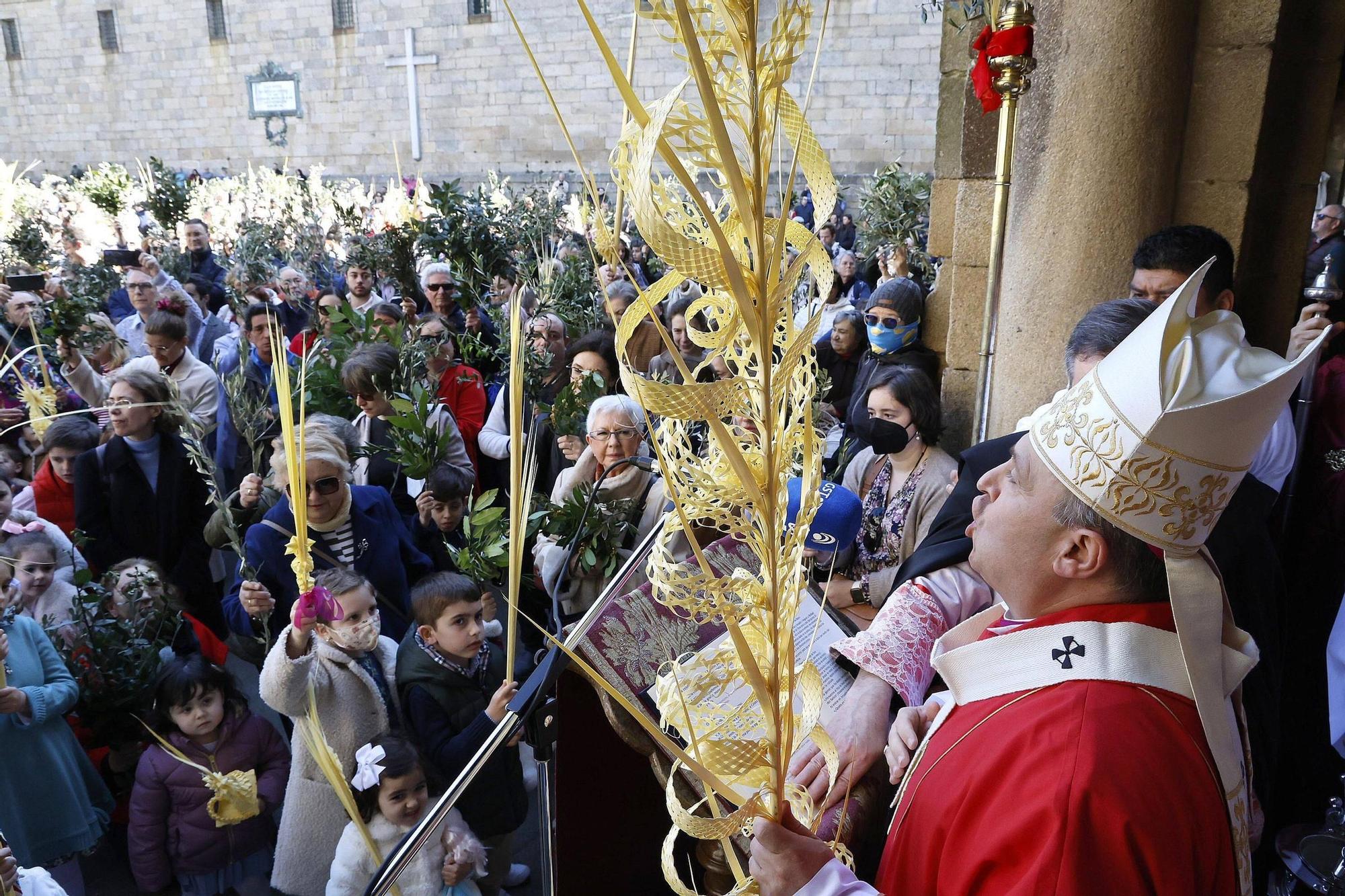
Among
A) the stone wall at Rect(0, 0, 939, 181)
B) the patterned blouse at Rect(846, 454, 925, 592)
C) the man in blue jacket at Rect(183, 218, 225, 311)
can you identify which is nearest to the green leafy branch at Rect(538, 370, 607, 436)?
the patterned blouse at Rect(846, 454, 925, 592)

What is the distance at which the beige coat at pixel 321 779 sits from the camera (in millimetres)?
2508

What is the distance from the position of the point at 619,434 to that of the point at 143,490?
195 cm

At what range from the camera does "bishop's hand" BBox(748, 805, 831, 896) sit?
0.99 metres

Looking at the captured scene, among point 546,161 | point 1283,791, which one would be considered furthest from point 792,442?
point 546,161

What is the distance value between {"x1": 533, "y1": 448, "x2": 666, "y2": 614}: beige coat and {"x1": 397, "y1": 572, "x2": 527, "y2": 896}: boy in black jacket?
Result: 25 cm

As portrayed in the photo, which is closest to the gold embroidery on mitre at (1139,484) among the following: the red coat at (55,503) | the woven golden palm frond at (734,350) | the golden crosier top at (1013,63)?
the woven golden palm frond at (734,350)

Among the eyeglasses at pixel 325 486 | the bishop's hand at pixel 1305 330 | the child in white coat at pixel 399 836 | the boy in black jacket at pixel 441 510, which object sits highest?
the bishop's hand at pixel 1305 330

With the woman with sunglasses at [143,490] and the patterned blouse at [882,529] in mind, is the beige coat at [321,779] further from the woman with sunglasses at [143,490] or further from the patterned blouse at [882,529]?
the patterned blouse at [882,529]

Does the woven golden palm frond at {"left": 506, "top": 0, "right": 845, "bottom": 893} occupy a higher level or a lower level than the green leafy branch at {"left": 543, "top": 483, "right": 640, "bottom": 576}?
higher

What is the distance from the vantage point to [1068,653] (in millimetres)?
1173

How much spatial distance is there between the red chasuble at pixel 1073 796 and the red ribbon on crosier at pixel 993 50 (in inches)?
78.1

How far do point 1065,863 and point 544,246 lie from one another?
6.78 m

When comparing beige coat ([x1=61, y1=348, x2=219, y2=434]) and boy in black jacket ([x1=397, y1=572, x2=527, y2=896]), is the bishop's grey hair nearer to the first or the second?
boy in black jacket ([x1=397, y1=572, x2=527, y2=896])

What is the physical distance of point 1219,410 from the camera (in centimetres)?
113
